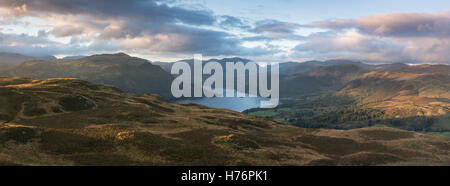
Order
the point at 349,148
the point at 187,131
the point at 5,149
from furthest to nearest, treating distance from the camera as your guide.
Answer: the point at 187,131
the point at 349,148
the point at 5,149

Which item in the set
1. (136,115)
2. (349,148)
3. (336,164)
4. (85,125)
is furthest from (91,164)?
(349,148)

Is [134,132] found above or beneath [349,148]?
above

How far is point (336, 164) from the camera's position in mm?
40375

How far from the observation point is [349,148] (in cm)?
5594

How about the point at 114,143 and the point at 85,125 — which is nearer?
the point at 114,143

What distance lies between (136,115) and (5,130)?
34.6m
